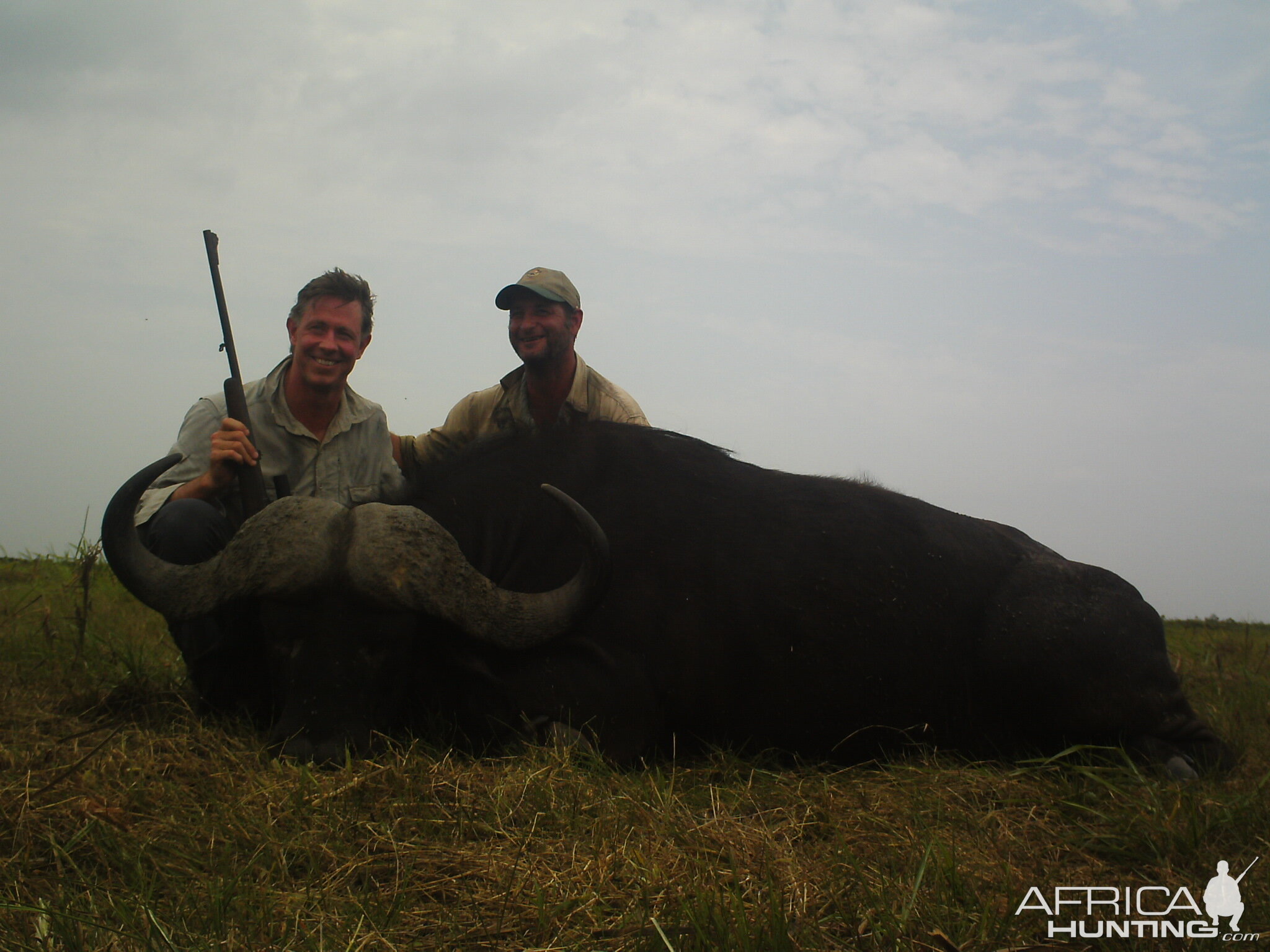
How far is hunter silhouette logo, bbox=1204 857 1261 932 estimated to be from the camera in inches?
80.2

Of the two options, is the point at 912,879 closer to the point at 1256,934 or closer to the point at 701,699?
the point at 1256,934

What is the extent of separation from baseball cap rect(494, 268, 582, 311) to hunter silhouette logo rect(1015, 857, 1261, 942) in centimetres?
400

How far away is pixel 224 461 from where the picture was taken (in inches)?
157

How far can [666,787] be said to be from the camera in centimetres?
306

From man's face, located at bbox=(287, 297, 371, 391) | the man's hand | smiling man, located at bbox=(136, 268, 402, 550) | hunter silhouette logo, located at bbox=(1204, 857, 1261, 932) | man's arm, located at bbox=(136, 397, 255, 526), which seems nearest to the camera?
hunter silhouette logo, located at bbox=(1204, 857, 1261, 932)

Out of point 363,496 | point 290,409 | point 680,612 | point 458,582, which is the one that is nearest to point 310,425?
point 290,409

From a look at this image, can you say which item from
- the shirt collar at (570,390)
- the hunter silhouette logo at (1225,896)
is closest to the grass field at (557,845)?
the hunter silhouette logo at (1225,896)

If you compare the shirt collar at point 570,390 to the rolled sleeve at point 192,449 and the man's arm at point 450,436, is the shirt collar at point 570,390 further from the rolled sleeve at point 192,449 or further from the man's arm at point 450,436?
the rolled sleeve at point 192,449

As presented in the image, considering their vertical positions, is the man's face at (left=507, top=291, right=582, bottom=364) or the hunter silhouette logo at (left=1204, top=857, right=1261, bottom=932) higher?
the man's face at (left=507, top=291, right=582, bottom=364)

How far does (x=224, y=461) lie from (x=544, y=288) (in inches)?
81.5

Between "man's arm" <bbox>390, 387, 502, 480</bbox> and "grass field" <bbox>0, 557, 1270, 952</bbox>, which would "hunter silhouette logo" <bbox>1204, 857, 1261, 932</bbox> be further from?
"man's arm" <bbox>390, 387, 502, 480</bbox>

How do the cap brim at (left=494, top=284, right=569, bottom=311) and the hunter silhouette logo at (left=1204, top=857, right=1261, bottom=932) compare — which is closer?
the hunter silhouette logo at (left=1204, top=857, right=1261, bottom=932)

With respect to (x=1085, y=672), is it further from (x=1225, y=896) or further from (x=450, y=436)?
(x=450, y=436)

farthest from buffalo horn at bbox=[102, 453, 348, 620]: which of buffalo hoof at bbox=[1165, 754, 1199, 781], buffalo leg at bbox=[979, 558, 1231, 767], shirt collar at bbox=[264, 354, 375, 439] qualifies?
buffalo hoof at bbox=[1165, 754, 1199, 781]
